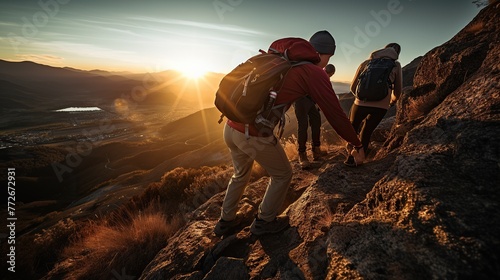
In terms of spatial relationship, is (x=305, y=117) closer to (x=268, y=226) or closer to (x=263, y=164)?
(x=263, y=164)

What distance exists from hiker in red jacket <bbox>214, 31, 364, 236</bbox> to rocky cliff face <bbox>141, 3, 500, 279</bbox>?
1.17 feet

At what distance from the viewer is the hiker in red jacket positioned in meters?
2.60

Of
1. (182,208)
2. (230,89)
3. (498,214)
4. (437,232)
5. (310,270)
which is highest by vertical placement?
(230,89)

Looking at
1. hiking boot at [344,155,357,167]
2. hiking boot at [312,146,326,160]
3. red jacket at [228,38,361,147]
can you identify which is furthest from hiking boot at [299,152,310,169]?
red jacket at [228,38,361,147]

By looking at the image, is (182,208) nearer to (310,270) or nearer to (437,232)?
(310,270)

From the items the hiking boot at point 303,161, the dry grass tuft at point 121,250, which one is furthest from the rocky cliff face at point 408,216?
the hiking boot at point 303,161

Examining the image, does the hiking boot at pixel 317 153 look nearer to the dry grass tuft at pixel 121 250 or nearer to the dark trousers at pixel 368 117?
the dark trousers at pixel 368 117

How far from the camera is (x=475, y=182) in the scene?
186 centimetres

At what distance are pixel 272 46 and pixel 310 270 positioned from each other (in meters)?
2.50

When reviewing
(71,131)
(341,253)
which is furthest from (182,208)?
(71,131)

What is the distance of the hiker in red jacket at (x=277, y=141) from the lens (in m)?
2.60

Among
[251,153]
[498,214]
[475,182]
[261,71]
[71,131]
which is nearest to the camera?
[498,214]

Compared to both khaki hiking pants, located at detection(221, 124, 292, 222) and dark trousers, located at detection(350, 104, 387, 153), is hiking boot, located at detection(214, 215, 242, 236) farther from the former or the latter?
dark trousers, located at detection(350, 104, 387, 153)

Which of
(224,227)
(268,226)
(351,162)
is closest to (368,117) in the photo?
(351,162)
